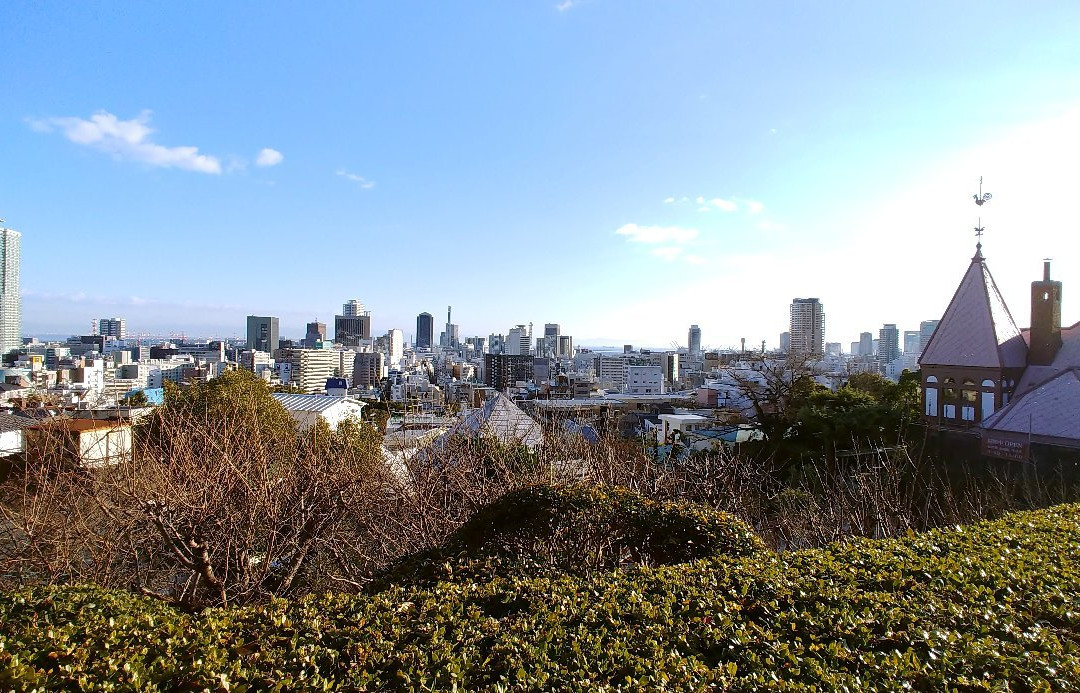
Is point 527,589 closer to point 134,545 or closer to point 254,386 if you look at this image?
point 134,545

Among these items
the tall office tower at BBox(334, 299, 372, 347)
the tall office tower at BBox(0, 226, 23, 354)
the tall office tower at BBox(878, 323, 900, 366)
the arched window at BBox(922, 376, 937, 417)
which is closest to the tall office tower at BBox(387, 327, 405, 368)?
the tall office tower at BBox(334, 299, 372, 347)

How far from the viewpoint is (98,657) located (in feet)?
6.96

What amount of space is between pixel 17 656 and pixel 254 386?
12.9 m

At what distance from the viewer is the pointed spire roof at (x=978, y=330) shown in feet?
39.0

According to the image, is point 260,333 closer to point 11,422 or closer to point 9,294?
point 9,294

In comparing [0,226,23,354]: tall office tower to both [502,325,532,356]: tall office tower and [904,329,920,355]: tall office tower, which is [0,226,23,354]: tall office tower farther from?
[904,329,920,355]: tall office tower

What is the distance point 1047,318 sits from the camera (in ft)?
38.8

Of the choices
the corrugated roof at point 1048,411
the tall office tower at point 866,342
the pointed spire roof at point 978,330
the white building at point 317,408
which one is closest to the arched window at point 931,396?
the pointed spire roof at point 978,330

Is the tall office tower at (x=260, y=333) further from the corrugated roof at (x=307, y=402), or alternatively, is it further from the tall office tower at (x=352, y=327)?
the corrugated roof at (x=307, y=402)

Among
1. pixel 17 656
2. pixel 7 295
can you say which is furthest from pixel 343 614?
pixel 7 295

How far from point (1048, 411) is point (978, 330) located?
2.73 metres

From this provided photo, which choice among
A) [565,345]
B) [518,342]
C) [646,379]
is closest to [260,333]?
[518,342]

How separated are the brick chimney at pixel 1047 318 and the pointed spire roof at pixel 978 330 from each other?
30 cm

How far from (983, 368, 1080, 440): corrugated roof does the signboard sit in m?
0.22
